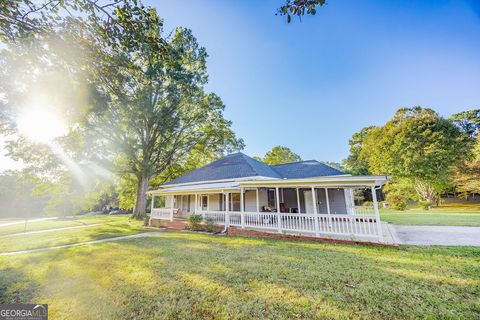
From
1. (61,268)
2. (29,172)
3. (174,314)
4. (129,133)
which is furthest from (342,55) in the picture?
(29,172)

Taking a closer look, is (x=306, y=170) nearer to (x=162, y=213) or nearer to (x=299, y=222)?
(x=299, y=222)

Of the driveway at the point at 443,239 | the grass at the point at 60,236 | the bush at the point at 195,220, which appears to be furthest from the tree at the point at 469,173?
the grass at the point at 60,236

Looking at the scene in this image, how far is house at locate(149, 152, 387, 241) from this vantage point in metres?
8.69

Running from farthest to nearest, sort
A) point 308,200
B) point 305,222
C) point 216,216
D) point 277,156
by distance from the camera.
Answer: point 277,156, point 308,200, point 216,216, point 305,222

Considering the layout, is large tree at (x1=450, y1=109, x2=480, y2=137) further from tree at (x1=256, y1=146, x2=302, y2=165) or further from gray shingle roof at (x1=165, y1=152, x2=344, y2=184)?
gray shingle roof at (x1=165, y1=152, x2=344, y2=184)

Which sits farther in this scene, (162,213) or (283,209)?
(162,213)

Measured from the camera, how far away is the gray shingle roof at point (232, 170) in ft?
48.1

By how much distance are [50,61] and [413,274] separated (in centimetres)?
1173

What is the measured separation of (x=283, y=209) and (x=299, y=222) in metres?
4.48

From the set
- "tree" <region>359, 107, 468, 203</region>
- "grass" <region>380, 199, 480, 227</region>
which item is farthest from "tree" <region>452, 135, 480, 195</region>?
"grass" <region>380, 199, 480, 227</region>

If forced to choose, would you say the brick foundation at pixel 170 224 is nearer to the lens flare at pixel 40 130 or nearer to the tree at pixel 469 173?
the lens flare at pixel 40 130

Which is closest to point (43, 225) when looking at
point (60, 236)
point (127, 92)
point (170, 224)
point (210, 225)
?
point (60, 236)

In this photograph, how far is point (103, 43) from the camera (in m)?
5.14
